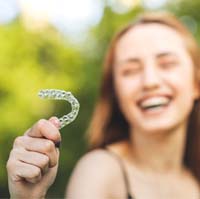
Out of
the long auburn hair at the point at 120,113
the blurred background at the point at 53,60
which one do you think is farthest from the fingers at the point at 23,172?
the blurred background at the point at 53,60

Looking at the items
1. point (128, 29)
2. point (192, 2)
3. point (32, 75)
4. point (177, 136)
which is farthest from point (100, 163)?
point (192, 2)

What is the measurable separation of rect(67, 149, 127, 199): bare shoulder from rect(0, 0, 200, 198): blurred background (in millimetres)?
1731

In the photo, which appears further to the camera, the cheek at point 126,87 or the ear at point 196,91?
the ear at point 196,91

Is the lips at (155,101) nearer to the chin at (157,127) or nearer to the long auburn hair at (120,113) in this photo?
the chin at (157,127)

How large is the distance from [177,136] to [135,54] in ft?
0.98

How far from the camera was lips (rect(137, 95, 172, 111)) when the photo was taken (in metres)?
1.69

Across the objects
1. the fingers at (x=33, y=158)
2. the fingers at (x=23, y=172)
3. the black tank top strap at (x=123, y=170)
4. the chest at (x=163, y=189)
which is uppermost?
the fingers at (x=33, y=158)

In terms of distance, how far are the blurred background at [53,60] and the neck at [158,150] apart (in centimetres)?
168

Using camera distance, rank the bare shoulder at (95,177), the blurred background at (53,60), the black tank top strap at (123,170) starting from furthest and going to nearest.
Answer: the blurred background at (53,60) → the black tank top strap at (123,170) → the bare shoulder at (95,177)

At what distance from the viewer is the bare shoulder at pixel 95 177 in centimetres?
161

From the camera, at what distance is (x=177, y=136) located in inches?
71.9

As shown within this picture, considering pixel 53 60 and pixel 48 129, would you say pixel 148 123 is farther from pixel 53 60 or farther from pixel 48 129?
pixel 53 60

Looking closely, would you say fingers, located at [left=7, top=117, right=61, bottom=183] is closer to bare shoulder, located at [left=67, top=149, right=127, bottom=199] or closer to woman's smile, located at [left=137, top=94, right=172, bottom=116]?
bare shoulder, located at [left=67, top=149, right=127, bottom=199]

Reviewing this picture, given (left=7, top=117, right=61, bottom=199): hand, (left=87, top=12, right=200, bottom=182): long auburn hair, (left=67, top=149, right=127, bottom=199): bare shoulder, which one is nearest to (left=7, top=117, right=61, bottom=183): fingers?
(left=7, top=117, right=61, bottom=199): hand
